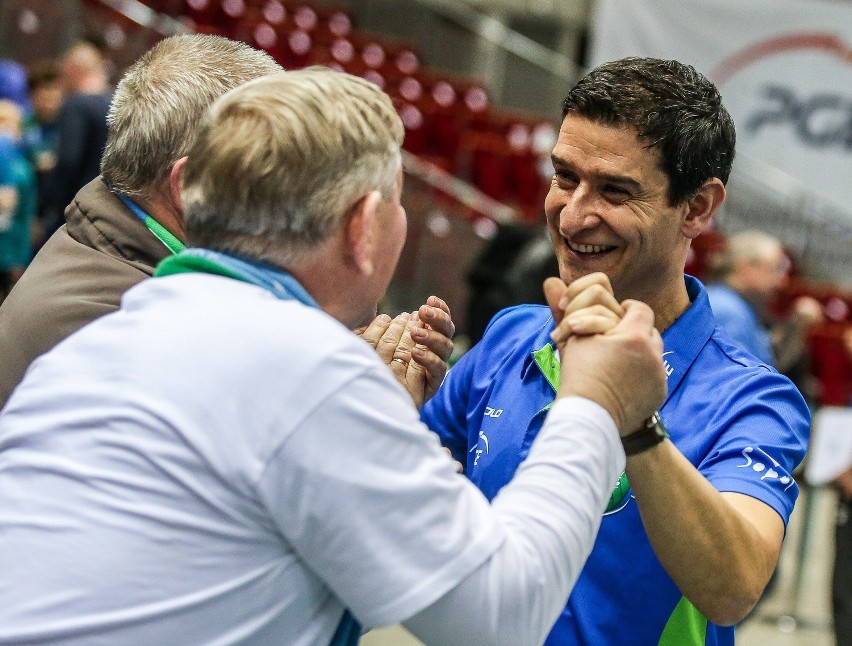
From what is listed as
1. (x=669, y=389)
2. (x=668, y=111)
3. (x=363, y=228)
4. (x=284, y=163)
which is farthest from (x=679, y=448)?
(x=284, y=163)

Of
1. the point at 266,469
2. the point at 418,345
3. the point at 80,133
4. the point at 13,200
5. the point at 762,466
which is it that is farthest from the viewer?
the point at 80,133

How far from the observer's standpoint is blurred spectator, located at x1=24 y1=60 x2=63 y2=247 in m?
6.57

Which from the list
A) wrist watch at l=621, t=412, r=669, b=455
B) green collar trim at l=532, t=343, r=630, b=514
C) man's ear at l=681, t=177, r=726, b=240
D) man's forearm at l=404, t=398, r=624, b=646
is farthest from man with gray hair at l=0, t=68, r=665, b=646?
man's ear at l=681, t=177, r=726, b=240

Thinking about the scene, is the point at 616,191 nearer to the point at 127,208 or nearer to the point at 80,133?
the point at 127,208

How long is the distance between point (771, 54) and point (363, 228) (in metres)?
10.1

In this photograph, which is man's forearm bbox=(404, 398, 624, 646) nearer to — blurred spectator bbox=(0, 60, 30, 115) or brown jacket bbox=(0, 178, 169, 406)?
brown jacket bbox=(0, 178, 169, 406)

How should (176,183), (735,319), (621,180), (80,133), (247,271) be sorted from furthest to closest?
1. (80,133)
2. (735,319)
3. (621,180)
4. (176,183)
5. (247,271)

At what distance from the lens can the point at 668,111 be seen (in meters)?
1.74

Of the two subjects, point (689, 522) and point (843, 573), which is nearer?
point (689, 522)

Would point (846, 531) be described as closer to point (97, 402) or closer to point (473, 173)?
point (97, 402)

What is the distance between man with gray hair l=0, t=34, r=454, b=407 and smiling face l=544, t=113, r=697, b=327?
50 centimetres

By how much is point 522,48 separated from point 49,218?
804 cm

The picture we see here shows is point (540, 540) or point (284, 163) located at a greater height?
point (284, 163)

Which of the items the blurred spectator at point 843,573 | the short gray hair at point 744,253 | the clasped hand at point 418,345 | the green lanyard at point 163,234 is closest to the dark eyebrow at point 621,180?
the clasped hand at point 418,345
